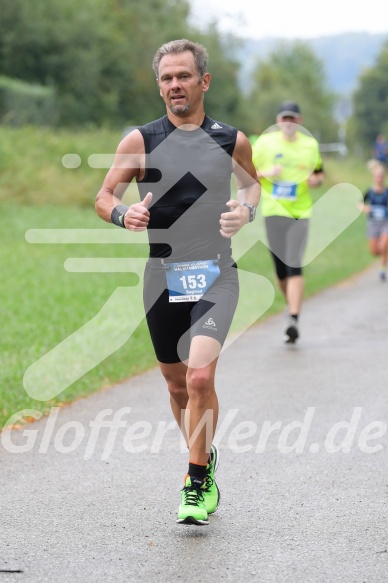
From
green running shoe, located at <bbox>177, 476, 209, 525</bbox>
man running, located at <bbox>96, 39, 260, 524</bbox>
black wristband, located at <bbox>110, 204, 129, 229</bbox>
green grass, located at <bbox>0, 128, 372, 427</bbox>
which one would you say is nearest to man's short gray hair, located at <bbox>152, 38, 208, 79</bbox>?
man running, located at <bbox>96, 39, 260, 524</bbox>

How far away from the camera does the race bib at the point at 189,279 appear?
541 cm

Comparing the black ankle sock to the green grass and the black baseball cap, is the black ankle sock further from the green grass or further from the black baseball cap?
the black baseball cap

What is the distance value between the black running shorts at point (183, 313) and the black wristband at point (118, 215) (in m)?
0.32

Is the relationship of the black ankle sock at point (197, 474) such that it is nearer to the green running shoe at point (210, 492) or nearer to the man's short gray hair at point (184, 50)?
the green running shoe at point (210, 492)

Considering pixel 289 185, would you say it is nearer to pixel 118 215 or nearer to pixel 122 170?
pixel 122 170

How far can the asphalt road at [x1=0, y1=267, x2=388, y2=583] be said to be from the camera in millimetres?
4559

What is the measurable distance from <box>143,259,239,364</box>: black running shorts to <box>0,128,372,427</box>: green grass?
94.8 inches

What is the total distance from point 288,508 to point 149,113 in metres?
58.0

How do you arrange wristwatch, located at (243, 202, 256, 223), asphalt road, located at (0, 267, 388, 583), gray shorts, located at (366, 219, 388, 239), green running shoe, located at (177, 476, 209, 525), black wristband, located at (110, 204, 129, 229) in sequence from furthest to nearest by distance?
gray shorts, located at (366, 219, 388, 239) → wristwatch, located at (243, 202, 256, 223) → black wristband, located at (110, 204, 129, 229) → green running shoe, located at (177, 476, 209, 525) → asphalt road, located at (0, 267, 388, 583)

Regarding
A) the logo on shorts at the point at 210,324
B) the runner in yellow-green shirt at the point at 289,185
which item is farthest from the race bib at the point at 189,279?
the runner in yellow-green shirt at the point at 289,185

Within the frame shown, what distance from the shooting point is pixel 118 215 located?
5.31 meters

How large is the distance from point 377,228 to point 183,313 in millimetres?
14492

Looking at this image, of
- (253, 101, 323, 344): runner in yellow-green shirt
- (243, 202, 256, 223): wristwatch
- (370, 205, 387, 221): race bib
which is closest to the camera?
(243, 202, 256, 223): wristwatch

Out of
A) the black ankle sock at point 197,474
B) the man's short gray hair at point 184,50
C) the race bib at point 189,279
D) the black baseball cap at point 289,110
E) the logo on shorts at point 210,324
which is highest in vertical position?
the black baseball cap at point 289,110
